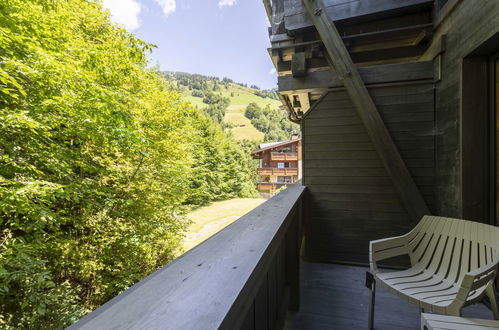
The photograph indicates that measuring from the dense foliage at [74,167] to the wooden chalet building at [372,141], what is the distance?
8.29 ft

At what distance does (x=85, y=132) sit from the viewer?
3449mm

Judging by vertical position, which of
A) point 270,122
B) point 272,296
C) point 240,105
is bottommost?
point 272,296

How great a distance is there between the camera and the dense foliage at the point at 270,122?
4219 centimetres

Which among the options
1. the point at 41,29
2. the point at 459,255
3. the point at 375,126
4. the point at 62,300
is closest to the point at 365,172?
the point at 375,126

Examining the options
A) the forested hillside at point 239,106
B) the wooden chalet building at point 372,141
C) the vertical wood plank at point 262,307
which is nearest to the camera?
the vertical wood plank at point 262,307

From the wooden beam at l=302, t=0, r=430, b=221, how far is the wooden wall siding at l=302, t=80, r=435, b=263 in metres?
0.15

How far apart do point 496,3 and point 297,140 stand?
19888 millimetres

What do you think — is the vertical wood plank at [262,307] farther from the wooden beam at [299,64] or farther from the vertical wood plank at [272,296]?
the wooden beam at [299,64]

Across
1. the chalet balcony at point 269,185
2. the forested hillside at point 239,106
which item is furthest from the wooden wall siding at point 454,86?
the forested hillside at point 239,106

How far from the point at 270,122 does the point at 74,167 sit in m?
46.3

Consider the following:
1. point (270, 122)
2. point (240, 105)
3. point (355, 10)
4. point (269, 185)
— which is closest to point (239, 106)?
point (240, 105)

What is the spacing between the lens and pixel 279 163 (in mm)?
21781

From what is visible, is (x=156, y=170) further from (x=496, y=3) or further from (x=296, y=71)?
(x=496, y=3)

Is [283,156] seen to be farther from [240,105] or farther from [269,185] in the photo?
[240,105]
